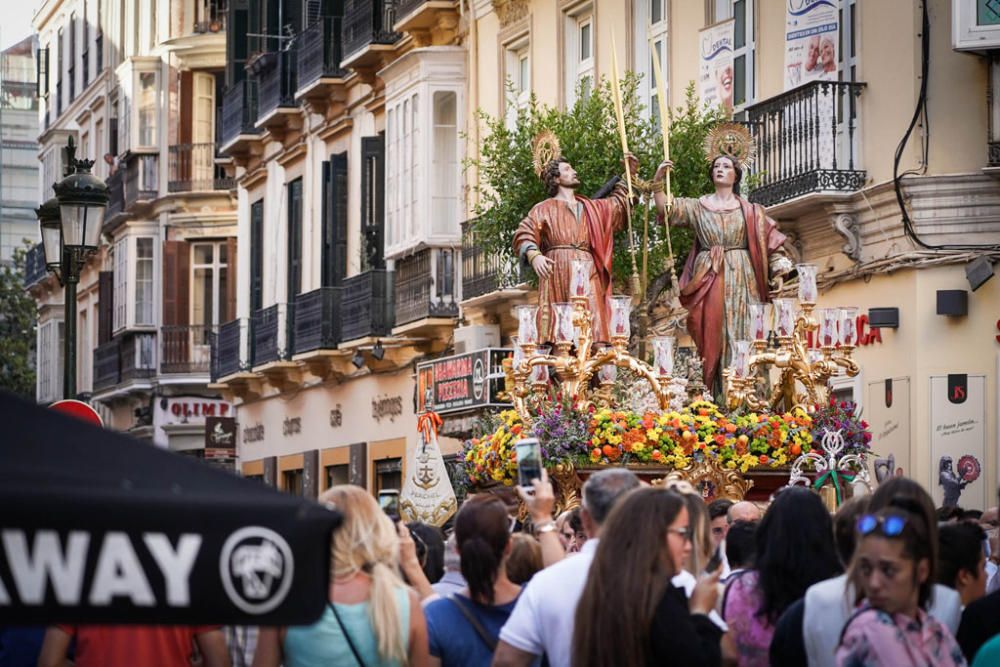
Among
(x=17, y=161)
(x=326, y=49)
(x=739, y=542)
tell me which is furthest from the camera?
(x=17, y=161)

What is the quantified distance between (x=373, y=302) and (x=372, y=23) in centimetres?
389

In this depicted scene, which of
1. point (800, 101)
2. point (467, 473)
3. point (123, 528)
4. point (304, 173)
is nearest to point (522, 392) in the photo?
point (467, 473)

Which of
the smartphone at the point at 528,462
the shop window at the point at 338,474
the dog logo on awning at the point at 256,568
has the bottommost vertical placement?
the shop window at the point at 338,474

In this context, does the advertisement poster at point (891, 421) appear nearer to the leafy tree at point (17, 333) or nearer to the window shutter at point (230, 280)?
the window shutter at point (230, 280)

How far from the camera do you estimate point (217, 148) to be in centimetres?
4216

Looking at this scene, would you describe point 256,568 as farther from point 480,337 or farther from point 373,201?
point 373,201

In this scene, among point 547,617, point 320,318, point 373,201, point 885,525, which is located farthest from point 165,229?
point 885,525

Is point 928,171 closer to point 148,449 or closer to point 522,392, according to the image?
point 522,392

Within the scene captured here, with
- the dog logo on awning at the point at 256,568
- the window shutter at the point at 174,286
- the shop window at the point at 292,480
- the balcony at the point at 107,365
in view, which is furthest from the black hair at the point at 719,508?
the balcony at the point at 107,365

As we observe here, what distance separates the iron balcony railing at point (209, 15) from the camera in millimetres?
43625

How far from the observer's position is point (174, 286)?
4253 centimetres

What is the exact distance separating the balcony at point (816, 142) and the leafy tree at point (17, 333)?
37.3 meters

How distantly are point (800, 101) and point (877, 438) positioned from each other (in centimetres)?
309

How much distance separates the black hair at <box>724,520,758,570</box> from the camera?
8.41m
